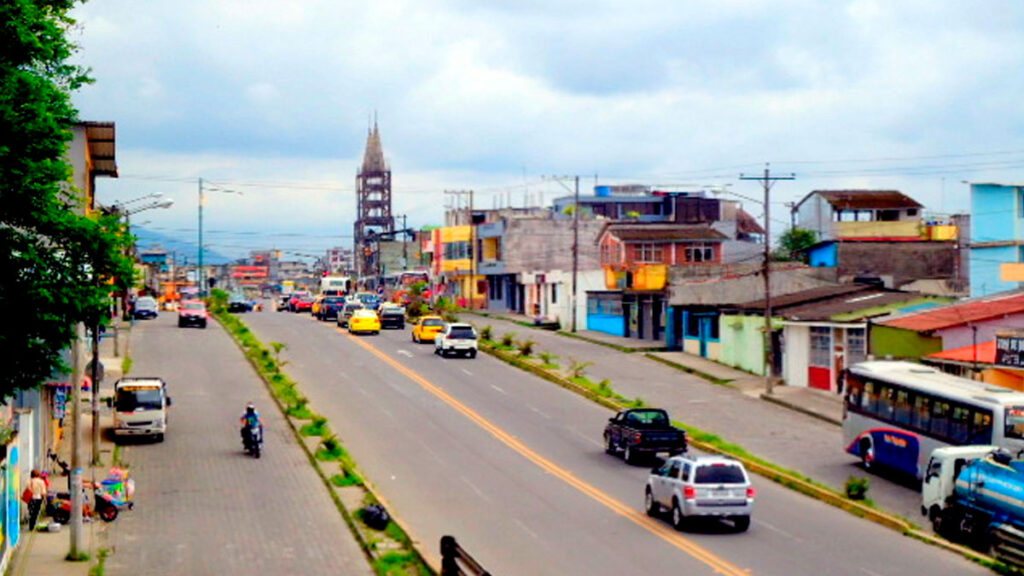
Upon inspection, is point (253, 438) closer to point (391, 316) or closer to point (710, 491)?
point (710, 491)

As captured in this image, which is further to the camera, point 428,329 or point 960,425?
point 428,329

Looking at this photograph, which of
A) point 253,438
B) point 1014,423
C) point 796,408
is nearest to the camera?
point 1014,423

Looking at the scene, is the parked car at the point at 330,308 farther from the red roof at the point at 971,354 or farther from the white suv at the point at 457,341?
the red roof at the point at 971,354

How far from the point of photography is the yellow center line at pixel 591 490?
25.6 m

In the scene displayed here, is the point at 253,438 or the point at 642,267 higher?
the point at 642,267

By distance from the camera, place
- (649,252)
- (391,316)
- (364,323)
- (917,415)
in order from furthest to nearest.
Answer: (649,252) < (391,316) < (364,323) < (917,415)

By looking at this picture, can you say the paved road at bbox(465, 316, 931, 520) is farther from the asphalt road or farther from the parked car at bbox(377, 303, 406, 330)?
the parked car at bbox(377, 303, 406, 330)

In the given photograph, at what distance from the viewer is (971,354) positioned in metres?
44.6

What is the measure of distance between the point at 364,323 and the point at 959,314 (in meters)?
37.3

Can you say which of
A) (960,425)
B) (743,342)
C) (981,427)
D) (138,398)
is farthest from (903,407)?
(743,342)

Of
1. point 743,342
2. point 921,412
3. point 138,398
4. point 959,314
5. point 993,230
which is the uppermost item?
point 993,230

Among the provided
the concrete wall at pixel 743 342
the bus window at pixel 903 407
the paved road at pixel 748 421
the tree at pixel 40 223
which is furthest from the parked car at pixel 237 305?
the tree at pixel 40 223

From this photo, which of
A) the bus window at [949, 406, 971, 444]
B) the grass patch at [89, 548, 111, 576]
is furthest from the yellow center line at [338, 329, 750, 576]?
the grass patch at [89, 548, 111, 576]

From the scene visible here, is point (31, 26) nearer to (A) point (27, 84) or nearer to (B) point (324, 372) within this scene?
(A) point (27, 84)
